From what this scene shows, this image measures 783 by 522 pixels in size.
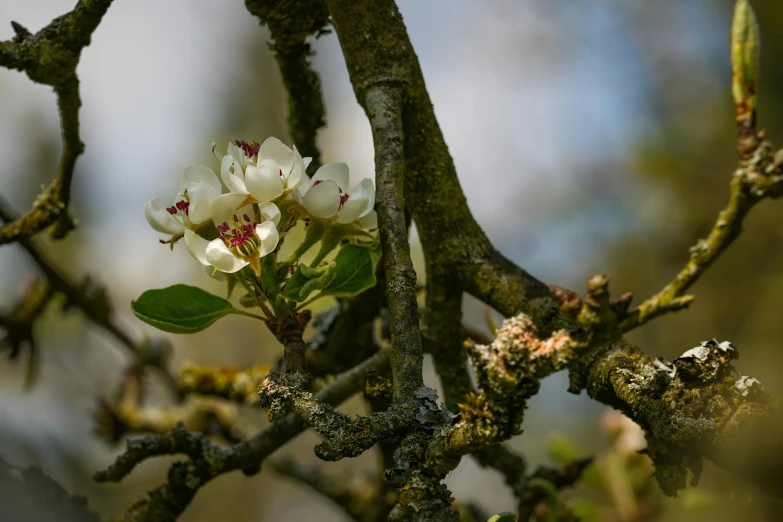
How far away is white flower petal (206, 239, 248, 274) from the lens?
70 cm

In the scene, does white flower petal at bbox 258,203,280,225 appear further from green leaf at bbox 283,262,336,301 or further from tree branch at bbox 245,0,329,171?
tree branch at bbox 245,0,329,171

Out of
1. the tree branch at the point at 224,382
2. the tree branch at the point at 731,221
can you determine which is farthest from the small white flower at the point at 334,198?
the tree branch at the point at 224,382

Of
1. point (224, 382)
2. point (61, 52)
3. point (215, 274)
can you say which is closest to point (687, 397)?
Result: point (215, 274)

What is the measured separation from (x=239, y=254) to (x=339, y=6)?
0.39 m

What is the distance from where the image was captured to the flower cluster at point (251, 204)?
710 millimetres

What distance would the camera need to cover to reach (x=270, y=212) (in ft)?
2.40

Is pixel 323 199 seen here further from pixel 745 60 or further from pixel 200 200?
pixel 745 60

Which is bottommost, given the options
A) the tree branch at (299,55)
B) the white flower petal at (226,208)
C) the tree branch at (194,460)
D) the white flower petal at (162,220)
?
the tree branch at (194,460)

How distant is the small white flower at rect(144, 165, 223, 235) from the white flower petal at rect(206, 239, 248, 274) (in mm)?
63

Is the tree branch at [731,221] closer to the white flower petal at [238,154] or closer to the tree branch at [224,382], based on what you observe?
the white flower petal at [238,154]

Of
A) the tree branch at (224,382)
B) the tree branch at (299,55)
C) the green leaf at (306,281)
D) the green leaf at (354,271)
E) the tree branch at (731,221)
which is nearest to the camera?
the green leaf at (306,281)

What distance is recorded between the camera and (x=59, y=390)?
277 centimetres

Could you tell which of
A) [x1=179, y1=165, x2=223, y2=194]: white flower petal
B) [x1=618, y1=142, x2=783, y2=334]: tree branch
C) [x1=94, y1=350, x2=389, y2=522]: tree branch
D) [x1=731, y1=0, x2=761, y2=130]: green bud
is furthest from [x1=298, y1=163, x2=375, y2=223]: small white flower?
[x1=731, y1=0, x2=761, y2=130]: green bud

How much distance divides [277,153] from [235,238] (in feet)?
0.38
